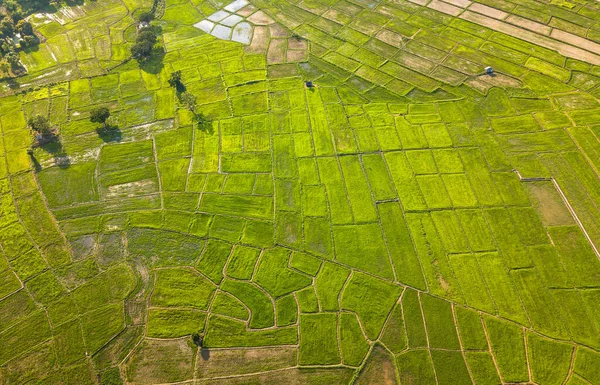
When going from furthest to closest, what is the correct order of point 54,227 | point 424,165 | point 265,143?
point 265,143
point 424,165
point 54,227

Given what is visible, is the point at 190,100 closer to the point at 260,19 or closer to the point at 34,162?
the point at 34,162

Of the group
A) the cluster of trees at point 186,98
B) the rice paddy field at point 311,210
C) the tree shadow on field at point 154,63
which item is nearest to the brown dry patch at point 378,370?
the rice paddy field at point 311,210

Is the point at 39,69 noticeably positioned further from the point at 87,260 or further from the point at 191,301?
the point at 191,301

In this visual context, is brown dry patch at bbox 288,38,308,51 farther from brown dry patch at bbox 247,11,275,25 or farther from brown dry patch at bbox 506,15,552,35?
brown dry patch at bbox 506,15,552,35

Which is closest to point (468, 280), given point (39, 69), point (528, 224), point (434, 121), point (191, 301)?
point (528, 224)

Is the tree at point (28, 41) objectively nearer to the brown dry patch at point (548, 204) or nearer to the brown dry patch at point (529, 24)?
the brown dry patch at point (548, 204)

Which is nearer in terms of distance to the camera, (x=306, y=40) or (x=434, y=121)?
(x=434, y=121)
